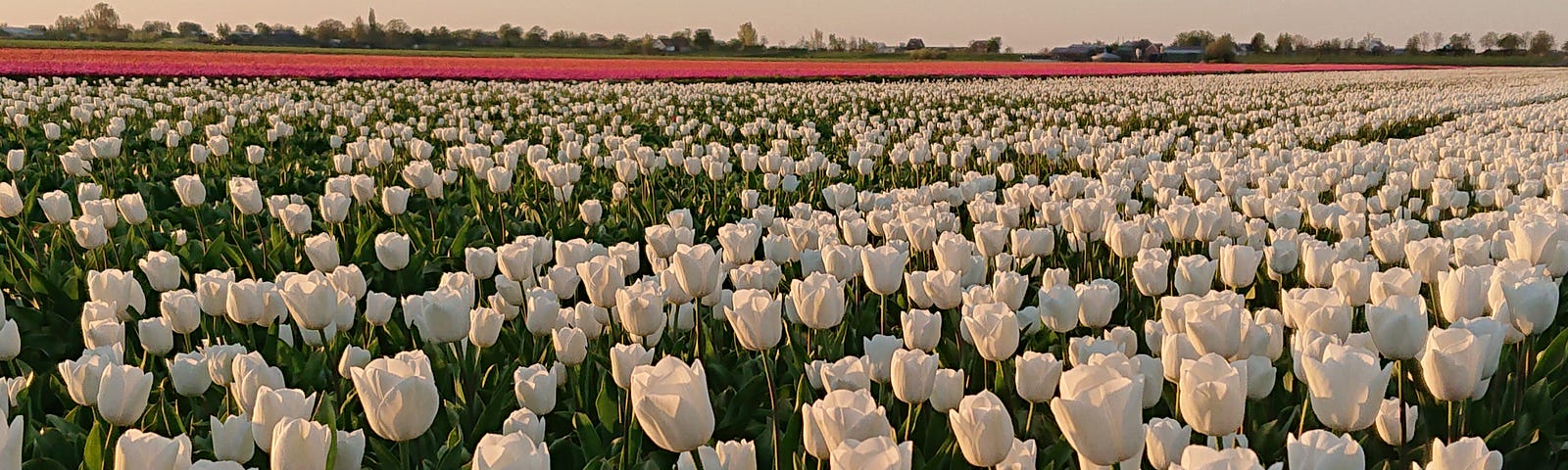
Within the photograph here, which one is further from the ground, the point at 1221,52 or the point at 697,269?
the point at 1221,52

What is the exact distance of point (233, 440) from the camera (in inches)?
74.1

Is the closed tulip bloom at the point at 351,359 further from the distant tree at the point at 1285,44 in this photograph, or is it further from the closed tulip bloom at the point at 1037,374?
the distant tree at the point at 1285,44

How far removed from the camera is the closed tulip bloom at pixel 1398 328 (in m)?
1.97

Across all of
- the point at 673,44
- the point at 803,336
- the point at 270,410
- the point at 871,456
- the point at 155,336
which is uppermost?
the point at 673,44

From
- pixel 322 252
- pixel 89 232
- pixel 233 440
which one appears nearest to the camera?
pixel 233 440

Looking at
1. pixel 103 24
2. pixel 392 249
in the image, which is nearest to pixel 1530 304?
pixel 392 249

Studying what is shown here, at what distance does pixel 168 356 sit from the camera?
310 centimetres

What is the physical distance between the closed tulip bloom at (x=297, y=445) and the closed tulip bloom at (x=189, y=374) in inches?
35.4

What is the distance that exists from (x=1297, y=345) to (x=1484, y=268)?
116 centimetres

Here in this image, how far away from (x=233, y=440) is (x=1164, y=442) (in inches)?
61.8

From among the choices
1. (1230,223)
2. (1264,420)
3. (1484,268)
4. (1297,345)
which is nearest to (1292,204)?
(1230,223)

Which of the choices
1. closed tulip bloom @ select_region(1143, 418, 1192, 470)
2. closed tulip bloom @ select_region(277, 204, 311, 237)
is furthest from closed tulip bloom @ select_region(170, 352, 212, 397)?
closed tulip bloom @ select_region(277, 204, 311, 237)

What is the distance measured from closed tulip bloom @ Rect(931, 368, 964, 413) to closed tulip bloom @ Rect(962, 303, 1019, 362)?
0.24 meters

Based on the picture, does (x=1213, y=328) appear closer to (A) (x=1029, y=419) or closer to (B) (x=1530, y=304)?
(A) (x=1029, y=419)
